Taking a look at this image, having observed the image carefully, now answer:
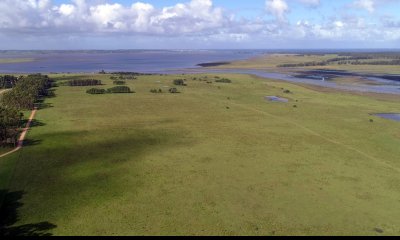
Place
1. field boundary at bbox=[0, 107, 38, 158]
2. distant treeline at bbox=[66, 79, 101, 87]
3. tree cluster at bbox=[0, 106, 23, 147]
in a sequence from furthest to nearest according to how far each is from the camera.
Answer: distant treeline at bbox=[66, 79, 101, 87], tree cluster at bbox=[0, 106, 23, 147], field boundary at bbox=[0, 107, 38, 158]

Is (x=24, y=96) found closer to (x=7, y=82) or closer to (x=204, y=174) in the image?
(x=7, y=82)

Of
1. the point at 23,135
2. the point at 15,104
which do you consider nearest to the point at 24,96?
the point at 15,104

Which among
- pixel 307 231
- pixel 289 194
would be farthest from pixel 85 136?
pixel 307 231

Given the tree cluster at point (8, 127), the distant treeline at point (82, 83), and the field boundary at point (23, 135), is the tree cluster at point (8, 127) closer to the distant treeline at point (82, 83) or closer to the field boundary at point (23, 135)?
the field boundary at point (23, 135)

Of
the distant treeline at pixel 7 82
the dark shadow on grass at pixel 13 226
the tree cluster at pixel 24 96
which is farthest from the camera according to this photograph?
the distant treeline at pixel 7 82

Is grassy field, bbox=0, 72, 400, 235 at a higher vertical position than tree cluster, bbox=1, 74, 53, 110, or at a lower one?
lower

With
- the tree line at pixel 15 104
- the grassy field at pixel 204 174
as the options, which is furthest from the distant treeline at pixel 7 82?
the grassy field at pixel 204 174

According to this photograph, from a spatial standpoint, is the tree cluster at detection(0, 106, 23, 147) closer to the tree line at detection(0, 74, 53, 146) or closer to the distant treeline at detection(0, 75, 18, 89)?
the tree line at detection(0, 74, 53, 146)

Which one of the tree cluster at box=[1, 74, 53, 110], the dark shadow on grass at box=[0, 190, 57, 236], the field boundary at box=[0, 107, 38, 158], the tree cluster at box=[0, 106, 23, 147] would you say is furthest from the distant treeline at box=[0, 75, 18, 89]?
the dark shadow on grass at box=[0, 190, 57, 236]
